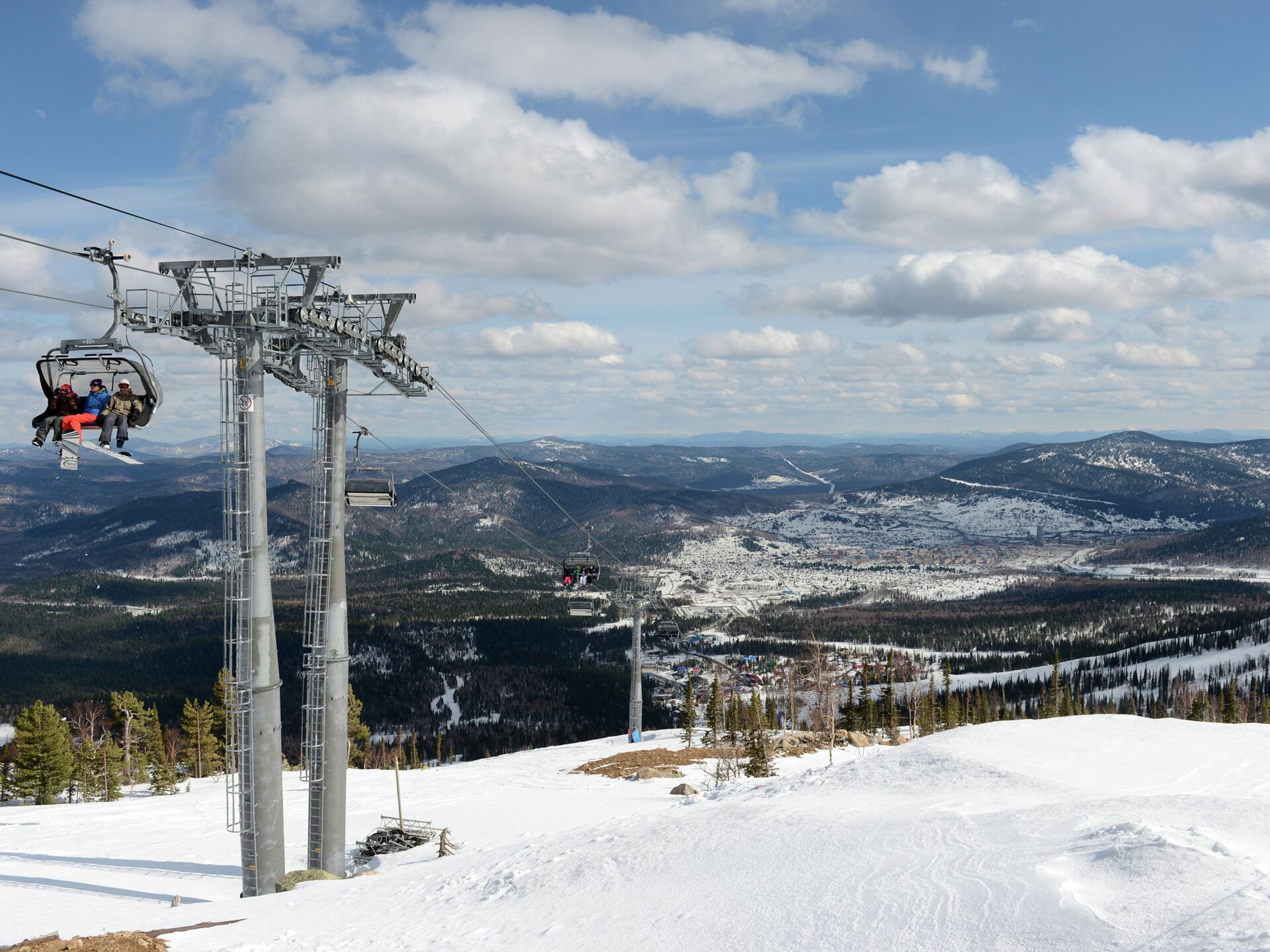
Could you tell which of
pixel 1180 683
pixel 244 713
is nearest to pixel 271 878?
pixel 244 713

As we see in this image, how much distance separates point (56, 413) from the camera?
15016 mm

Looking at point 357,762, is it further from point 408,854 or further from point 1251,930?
point 1251,930

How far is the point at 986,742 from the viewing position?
29.2m

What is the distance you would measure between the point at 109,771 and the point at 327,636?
189 feet

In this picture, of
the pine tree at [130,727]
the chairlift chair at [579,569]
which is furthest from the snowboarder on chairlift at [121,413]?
the pine tree at [130,727]

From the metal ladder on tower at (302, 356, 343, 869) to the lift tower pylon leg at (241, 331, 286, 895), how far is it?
1742 millimetres

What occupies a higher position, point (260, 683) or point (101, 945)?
point (260, 683)

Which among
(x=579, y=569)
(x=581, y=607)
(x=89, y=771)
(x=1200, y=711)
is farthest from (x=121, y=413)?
(x=1200, y=711)

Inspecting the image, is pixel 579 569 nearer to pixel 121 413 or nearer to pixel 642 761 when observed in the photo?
pixel 642 761

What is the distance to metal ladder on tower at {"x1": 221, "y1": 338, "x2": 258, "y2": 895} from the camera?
1964 cm

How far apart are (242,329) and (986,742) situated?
87.9 ft

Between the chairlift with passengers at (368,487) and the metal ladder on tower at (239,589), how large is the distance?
3939mm

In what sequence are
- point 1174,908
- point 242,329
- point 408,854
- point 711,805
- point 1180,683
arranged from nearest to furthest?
point 1174,908, point 242,329, point 711,805, point 408,854, point 1180,683

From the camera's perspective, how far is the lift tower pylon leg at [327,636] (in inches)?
895
